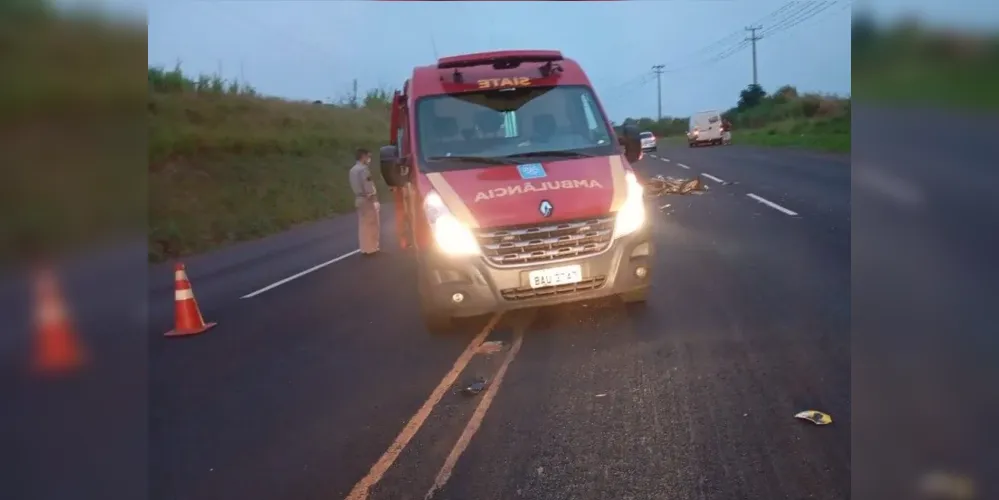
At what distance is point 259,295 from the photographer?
9.75 m

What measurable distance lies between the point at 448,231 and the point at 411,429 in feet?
6.14

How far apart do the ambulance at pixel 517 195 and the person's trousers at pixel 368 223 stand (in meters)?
5.12

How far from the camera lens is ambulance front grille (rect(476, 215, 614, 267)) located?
6.22 m

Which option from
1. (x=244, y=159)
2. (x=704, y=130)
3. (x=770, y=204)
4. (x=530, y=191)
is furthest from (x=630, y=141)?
(x=244, y=159)

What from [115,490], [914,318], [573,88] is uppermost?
[573,88]

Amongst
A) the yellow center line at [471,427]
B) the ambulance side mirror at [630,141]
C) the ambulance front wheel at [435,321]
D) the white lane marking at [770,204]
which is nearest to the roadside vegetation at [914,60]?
the yellow center line at [471,427]

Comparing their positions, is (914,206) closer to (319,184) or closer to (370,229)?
(370,229)

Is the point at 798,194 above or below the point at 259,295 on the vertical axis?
above

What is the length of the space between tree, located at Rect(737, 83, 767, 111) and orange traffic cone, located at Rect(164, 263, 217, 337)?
502cm

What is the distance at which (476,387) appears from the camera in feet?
17.8

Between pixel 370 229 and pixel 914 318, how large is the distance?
901 centimetres

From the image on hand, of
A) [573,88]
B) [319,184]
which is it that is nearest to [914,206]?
[573,88]

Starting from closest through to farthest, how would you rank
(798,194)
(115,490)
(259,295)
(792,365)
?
(115,490) < (792,365) < (259,295) < (798,194)

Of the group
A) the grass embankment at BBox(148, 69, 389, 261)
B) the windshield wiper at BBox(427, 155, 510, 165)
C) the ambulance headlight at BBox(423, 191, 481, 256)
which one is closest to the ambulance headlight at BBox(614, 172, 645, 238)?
the windshield wiper at BBox(427, 155, 510, 165)
